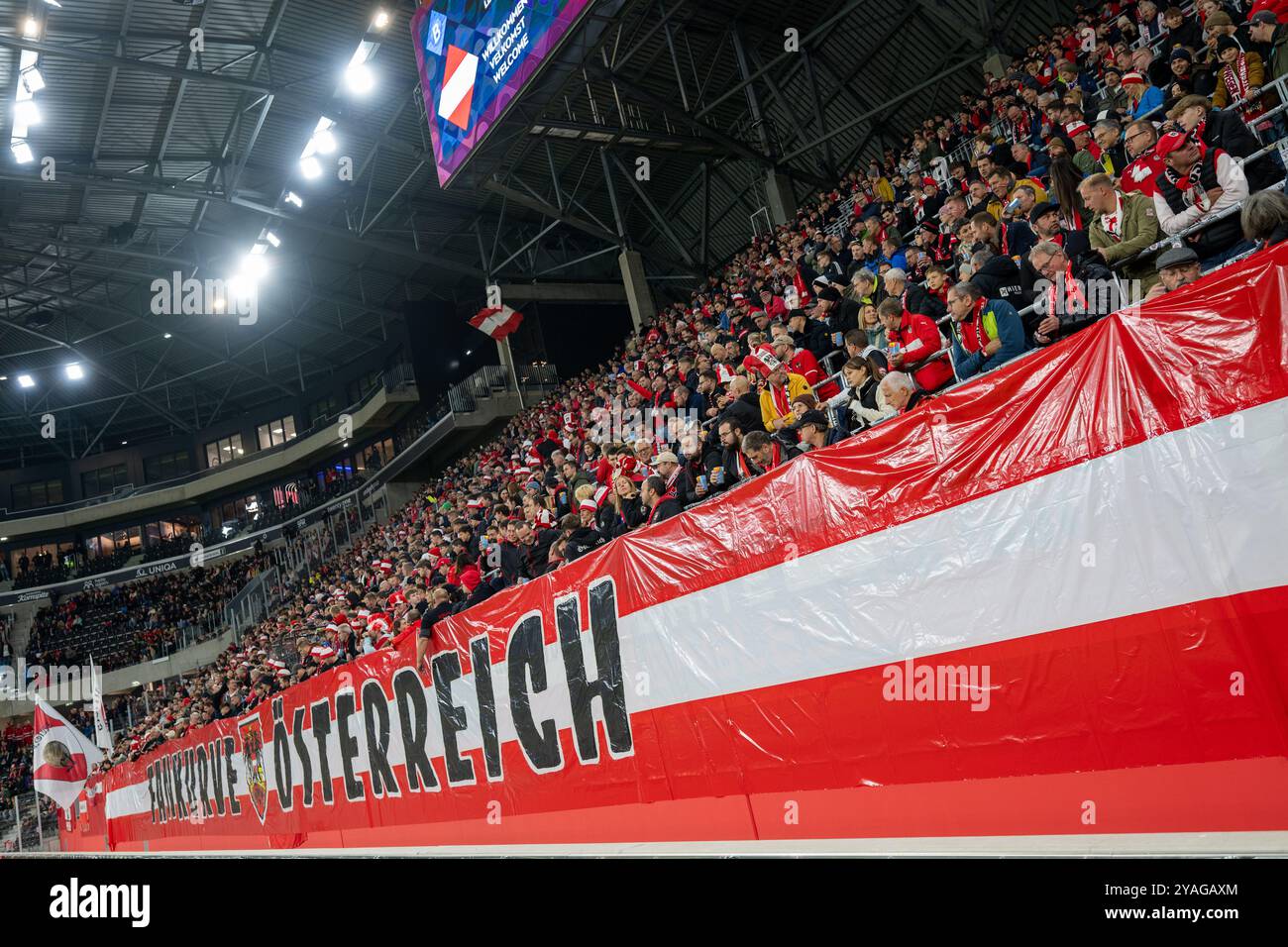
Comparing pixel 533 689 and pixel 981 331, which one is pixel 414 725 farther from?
pixel 981 331

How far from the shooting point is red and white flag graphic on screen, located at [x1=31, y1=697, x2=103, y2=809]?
61.3 ft

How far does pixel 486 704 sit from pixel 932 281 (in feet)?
16.6

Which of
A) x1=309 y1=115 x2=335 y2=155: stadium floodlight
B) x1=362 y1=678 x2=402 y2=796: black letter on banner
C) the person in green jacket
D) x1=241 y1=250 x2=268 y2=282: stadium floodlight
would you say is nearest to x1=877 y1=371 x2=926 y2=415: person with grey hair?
the person in green jacket

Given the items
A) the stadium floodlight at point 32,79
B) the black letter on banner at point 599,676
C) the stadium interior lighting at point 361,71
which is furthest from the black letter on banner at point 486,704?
the stadium floodlight at point 32,79

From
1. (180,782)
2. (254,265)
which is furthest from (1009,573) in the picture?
(254,265)

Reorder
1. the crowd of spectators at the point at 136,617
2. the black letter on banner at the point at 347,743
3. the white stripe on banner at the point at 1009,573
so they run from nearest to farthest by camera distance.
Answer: the white stripe on banner at the point at 1009,573, the black letter on banner at the point at 347,743, the crowd of spectators at the point at 136,617

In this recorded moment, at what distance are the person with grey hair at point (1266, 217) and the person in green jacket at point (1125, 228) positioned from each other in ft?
4.06

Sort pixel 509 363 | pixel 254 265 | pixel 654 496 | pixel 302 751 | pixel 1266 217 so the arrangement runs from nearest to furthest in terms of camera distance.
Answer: pixel 1266 217, pixel 654 496, pixel 302 751, pixel 254 265, pixel 509 363

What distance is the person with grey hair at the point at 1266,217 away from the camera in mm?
4102

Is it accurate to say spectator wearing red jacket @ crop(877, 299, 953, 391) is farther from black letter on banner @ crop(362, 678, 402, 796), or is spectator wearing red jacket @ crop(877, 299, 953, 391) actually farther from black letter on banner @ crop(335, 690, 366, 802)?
black letter on banner @ crop(335, 690, 366, 802)

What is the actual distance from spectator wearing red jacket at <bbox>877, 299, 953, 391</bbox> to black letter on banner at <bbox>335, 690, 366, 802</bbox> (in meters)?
6.02

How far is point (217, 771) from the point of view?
467 inches

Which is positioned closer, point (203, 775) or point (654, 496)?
point (654, 496)

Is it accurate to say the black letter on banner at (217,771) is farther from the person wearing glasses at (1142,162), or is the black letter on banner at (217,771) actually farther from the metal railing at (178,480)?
the metal railing at (178,480)
